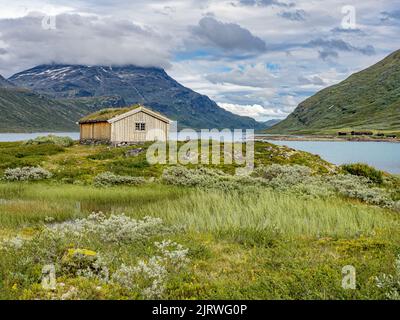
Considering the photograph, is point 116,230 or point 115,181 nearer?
point 116,230

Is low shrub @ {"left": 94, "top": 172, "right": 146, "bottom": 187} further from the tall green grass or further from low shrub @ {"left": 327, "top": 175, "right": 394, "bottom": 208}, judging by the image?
low shrub @ {"left": 327, "top": 175, "right": 394, "bottom": 208}

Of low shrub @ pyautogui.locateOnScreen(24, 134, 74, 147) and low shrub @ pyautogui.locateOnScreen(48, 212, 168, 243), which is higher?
low shrub @ pyautogui.locateOnScreen(24, 134, 74, 147)

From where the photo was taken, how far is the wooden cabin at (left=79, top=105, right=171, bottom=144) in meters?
51.1

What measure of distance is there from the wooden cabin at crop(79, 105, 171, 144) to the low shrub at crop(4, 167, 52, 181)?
21.1 m

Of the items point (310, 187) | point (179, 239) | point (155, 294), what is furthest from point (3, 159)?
point (155, 294)

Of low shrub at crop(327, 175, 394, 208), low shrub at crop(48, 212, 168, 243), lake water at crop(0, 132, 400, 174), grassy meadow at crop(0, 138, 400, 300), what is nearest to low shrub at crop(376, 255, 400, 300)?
grassy meadow at crop(0, 138, 400, 300)

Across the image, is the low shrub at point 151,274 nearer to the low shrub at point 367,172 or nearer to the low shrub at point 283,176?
the low shrub at point 283,176

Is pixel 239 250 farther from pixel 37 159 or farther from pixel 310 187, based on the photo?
pixel 37 159

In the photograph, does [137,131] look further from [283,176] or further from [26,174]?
[283,176]

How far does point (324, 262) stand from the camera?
9.45 meters

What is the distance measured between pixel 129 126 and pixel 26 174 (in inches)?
949

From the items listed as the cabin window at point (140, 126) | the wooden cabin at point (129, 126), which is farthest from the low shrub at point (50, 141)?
the cabin window at point (140, 126)

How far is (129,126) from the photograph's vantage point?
52.2m

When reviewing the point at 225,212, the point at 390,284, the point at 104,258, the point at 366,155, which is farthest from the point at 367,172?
the point at 366,155
